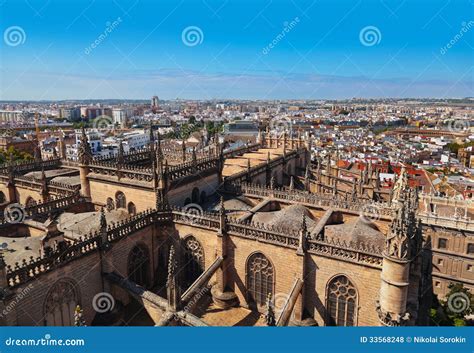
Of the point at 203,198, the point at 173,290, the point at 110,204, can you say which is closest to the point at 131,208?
the point at 110,204

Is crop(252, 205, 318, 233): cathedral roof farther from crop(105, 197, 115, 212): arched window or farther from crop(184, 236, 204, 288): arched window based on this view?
crop(105, 197, 115, 212): arched window

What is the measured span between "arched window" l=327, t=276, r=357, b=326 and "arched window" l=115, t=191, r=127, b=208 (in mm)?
14694

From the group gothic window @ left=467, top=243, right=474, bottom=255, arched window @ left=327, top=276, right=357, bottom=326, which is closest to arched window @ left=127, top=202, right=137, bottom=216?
arched window @ left=327, top=276, right=357, bottom=326

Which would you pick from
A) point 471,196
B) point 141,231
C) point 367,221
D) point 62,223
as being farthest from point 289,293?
Result: point 471,196

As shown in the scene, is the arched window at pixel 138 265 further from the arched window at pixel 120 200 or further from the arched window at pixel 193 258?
the arched window at pixel 120 200

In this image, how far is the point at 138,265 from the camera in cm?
2152

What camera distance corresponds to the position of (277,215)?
2395 centimetres

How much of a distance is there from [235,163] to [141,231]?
22010 millimetres

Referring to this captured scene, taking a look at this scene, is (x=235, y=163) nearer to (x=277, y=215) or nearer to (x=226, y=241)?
(x=277, y=215)

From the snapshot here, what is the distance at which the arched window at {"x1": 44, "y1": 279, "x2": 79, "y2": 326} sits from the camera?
15.9 m

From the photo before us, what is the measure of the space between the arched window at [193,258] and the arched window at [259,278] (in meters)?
3.45

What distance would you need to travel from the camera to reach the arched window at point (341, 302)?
17797 mm

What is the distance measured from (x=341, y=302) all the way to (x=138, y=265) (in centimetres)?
1209

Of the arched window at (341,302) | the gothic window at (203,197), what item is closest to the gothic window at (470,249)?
the arched window at (341,302)
